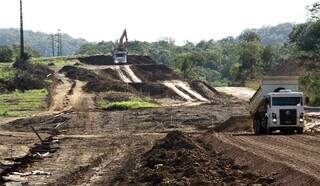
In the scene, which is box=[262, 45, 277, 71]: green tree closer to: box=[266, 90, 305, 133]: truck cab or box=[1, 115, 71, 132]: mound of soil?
box=[1, 115, 71, 132]: mound of soil

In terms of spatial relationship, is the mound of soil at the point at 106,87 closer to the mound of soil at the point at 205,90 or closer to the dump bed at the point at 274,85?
the mound of soil at the point at 205,90

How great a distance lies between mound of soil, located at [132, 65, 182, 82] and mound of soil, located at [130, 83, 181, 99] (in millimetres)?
14542

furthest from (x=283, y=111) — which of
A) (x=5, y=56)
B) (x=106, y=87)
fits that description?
(x=5, y=56)

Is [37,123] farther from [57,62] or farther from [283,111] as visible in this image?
[57,62]

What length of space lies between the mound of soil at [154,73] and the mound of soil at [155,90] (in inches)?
573

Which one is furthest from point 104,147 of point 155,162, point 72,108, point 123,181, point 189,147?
point 72,108

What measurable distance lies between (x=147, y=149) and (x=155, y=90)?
4843cm

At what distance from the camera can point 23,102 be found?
73.6m

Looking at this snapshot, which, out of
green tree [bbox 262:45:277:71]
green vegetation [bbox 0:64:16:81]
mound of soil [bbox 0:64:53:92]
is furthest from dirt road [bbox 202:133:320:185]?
green tree [bbox 262:45:277:71]

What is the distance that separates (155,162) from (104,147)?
1209 centimetres

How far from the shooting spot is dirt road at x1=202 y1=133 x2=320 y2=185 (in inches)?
864

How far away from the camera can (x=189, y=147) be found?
32812mm

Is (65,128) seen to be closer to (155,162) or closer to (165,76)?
(155,162)

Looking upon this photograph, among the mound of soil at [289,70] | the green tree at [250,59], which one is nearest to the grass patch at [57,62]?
the green tree at [250,59]
